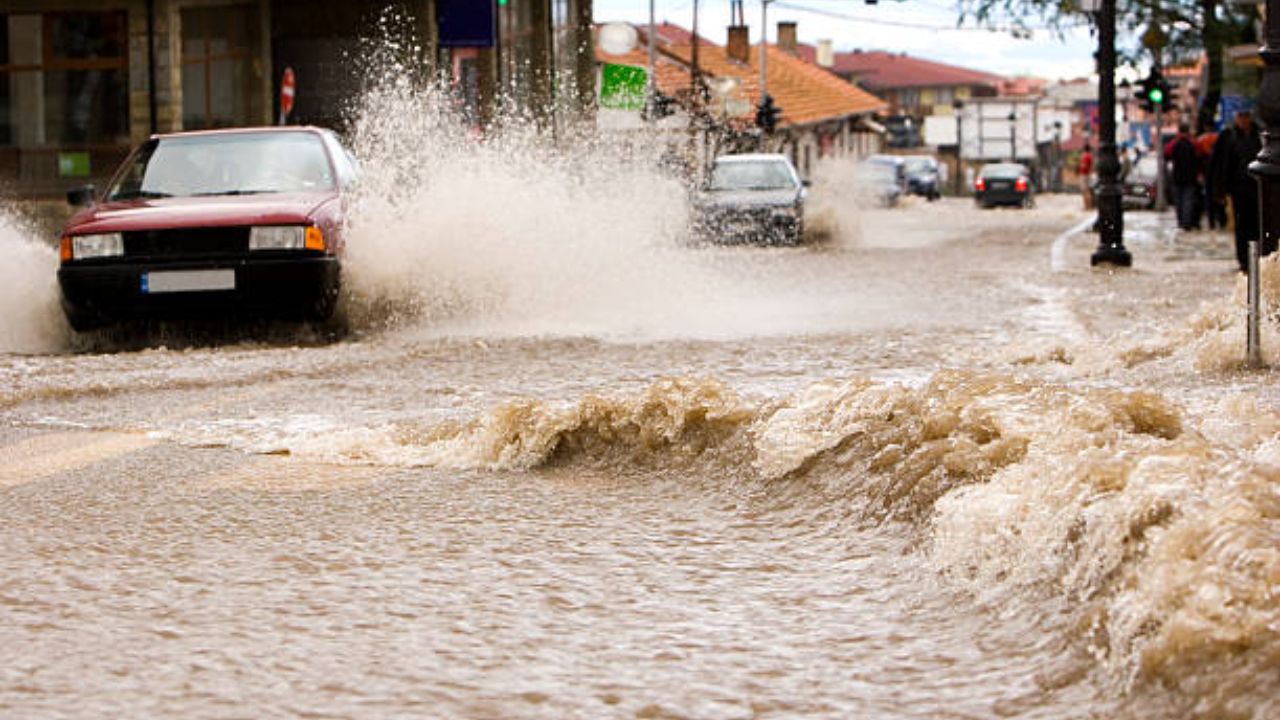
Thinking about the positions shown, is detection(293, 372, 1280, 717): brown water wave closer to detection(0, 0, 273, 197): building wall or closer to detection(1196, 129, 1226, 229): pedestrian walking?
detection(0, 0, 273, 197): building wall

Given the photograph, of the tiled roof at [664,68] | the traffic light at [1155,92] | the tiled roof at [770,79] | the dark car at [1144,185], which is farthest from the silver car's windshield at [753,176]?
the tiled roof at [664,68]

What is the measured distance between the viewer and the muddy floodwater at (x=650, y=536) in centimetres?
449

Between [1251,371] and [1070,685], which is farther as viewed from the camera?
[1251,371]

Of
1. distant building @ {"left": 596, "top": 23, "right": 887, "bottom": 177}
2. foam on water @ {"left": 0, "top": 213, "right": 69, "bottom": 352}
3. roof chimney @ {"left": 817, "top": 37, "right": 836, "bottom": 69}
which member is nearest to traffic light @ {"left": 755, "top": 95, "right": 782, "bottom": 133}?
distant building @ {"left": 596, "top": 23, "right": 887, "bottom": 177}

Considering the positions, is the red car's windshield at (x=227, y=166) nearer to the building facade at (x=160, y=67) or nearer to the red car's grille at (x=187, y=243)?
the red car's grille at (x=187, y=243)

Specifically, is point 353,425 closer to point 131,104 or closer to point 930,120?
point 131,104

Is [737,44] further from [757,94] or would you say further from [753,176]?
[753,176]

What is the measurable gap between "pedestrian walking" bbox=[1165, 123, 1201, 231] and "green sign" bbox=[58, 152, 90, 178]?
17.0m

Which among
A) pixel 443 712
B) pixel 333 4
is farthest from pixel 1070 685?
pixel 333 4

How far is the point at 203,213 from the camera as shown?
13797mm

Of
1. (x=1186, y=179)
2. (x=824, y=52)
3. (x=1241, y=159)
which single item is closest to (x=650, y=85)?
(x=1186, y=179)

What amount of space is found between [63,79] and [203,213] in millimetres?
18183

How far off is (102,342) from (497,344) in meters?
2.88

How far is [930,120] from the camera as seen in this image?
122312 mm
